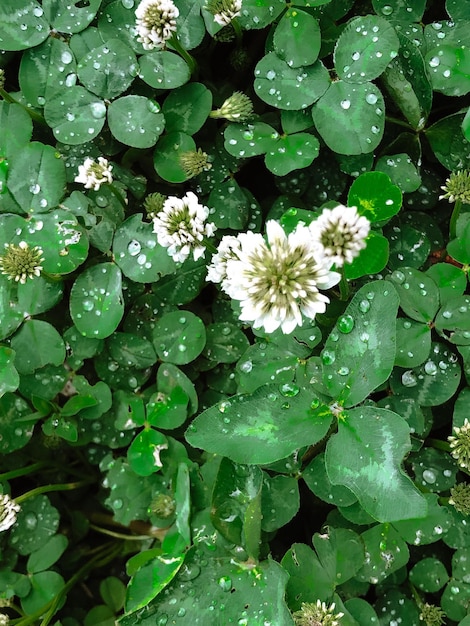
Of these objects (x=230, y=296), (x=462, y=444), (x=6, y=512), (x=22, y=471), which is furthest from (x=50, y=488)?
(x=462, y=444)

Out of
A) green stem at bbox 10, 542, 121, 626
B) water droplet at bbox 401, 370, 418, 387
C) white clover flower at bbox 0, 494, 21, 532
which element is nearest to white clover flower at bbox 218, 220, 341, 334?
water droplet at bbox 401, 370, 418, 387

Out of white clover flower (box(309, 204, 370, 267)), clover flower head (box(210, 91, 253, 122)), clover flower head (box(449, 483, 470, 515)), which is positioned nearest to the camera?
white clover flower (box(309, 204, 370, 267))

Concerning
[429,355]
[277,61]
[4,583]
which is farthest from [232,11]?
[4,583]

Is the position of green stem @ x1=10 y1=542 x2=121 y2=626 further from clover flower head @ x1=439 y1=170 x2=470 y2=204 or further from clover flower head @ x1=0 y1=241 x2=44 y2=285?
clover flower head @ x1=439 y1=170 x2=470 y2=204

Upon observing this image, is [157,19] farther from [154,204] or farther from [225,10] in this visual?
[154,204]

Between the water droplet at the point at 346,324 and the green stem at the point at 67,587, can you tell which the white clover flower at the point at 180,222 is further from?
the green stem at the point at 67,587

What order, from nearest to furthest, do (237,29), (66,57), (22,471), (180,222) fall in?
(180,222)
(237,29)
(66,57)
(22,471)

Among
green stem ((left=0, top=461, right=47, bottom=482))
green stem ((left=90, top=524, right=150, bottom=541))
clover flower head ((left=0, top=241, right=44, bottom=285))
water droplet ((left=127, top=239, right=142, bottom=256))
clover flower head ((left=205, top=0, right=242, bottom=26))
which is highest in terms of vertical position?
clover flower head ((left=205, top=0, right=242, bottom=26))
